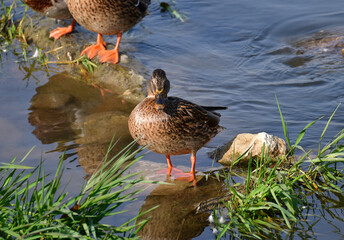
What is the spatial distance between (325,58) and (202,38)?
1.76 m

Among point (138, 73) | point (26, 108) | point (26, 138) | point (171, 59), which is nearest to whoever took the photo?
point (26, 138)

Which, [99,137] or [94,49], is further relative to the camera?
[94,49]

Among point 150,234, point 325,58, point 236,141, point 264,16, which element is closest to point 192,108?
point 236,141

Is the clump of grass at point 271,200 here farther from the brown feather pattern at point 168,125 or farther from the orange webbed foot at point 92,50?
the orange webbed foot at point 92,50

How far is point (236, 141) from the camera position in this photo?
4566 mm

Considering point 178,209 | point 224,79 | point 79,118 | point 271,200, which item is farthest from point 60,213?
point 224,79

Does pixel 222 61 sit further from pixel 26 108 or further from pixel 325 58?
pixel 26 108

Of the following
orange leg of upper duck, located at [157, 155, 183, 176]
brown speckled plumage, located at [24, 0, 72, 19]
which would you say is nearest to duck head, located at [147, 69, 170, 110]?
orange leg of upper duck, located at [157, 155, 183, 176]

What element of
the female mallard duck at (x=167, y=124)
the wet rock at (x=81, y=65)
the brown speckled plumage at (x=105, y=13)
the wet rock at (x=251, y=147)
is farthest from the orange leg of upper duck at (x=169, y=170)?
the brown speckled plumage at (x=105, y=13)

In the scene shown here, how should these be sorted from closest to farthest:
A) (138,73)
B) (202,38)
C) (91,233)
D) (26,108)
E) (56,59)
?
(91,233)
(26,108)
(138,73)
(56,59)
(202,38)

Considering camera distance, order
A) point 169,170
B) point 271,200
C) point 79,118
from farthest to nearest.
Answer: point 79,118 → point 169,170 → point 271,200

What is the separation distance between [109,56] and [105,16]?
48 cm

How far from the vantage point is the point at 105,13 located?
19.8 ft

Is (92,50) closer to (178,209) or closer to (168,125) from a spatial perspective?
(168,125)
